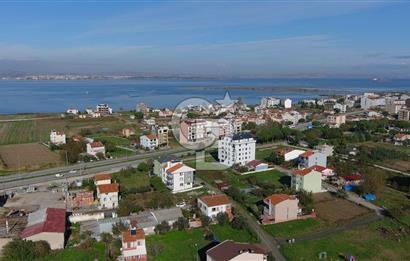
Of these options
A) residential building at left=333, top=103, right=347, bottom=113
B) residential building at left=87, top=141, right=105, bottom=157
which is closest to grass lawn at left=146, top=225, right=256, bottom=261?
residential building at left=87, top=141, right=105, bottom=157

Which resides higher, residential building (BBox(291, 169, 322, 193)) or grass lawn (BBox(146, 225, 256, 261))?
residential building (BBox(291, 169, 322, 193))

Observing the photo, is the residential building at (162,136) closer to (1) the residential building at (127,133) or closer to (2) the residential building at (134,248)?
(1) the residential building at (127,133)

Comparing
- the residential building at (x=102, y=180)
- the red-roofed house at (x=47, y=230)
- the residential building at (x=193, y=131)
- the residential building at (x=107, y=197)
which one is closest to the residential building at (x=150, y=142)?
the residential building at (x=193, y=131)

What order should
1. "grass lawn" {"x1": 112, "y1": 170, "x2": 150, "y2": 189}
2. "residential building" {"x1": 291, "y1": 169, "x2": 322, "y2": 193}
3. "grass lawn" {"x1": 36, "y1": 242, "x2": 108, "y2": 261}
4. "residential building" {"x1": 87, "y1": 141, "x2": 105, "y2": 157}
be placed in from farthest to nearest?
"residential building" {"x1": 87, "y1": 141, "x2": 105, "y2": 157} < "grass lawn" {"x1": 112, "y1": 170, "x2": 150, "y2": 189} < "residential building" {"x1": 291, "y1": 169, "x2": 322, "y2": 193} < "grass lawn" {"x1": 36, "y1": 242, "x2": 108, "y2": 261}

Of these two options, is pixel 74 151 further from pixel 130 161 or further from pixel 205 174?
pixel 205 174

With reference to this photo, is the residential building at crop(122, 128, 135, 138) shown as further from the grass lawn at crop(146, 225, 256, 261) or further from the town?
the grass lawn at crop(146, 225, 256, 261)

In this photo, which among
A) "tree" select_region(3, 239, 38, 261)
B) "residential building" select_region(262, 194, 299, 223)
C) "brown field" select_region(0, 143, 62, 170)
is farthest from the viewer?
"brown field" select_region(0, 143, 62, 170)

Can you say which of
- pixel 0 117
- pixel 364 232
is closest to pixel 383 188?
pixel 364 232
